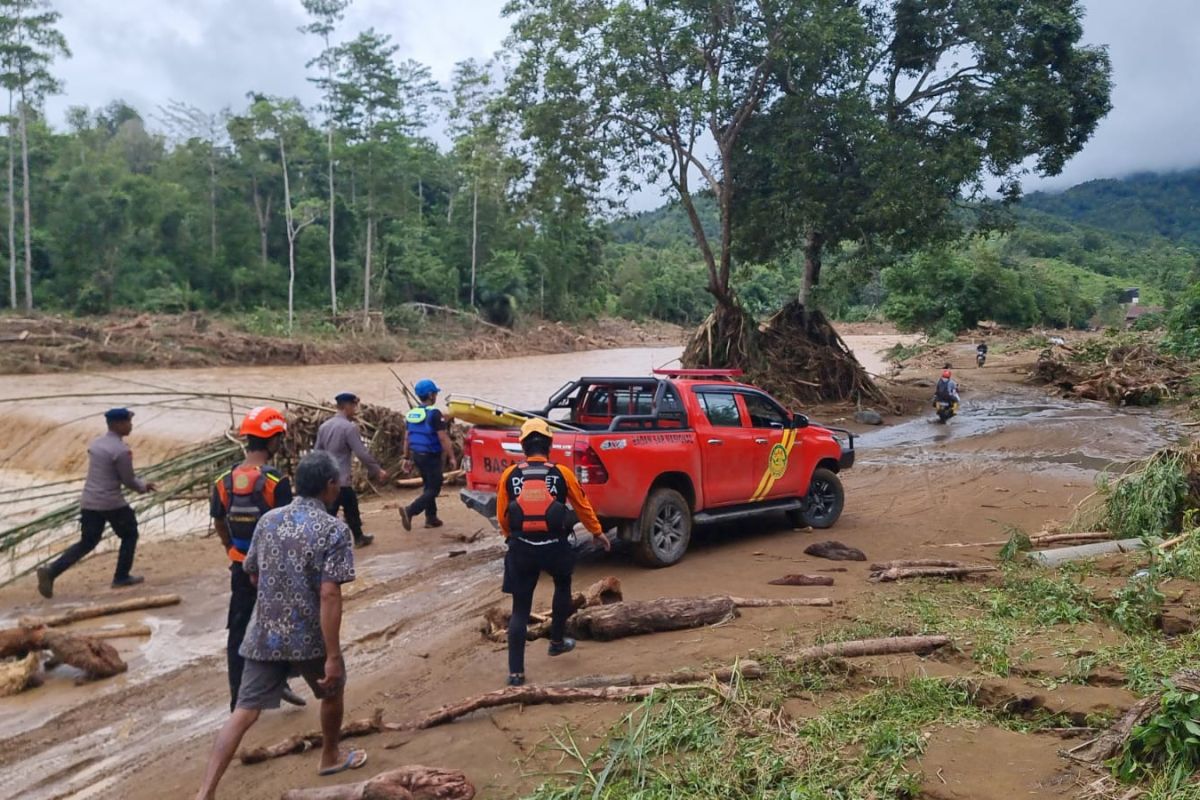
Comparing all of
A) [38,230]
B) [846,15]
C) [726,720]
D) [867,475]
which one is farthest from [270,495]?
[38,230]

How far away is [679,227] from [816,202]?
94157 millimetres

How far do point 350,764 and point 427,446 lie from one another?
5883mm

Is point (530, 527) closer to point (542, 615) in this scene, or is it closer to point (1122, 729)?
point (542, 615)

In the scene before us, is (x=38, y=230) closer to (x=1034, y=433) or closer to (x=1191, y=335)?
(x=1034, y=433)

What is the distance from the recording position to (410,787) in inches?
159

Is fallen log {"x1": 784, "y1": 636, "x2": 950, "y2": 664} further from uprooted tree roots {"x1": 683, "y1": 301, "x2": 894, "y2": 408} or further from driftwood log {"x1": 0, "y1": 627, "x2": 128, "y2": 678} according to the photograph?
uprooted tree roots {"x1": 683, "y1": 301, "x2": 894, "y2": 408}

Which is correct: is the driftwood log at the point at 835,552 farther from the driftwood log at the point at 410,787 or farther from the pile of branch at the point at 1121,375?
the pile of branch at the point at 1121,375

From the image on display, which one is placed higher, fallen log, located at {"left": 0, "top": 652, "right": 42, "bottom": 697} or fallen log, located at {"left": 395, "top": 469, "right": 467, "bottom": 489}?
fallen log, located at {"left": 395, "top": 469, "right": 467, "bottom": 489}

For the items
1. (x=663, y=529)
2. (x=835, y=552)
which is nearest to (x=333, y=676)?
(x=663, y=529)

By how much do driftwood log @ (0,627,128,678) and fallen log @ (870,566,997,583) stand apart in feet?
19.0

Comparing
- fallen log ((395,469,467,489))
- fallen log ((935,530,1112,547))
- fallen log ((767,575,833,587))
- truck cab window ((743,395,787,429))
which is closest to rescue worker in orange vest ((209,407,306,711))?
fallen log ((767,575,833,587))

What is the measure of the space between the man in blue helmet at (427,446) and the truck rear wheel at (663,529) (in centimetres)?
285

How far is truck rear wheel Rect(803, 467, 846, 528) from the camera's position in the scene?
10.3 m

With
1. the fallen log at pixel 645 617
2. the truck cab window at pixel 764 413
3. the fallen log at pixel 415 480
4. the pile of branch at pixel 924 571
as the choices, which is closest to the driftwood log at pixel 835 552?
the pile of branch at pixel 924 571
